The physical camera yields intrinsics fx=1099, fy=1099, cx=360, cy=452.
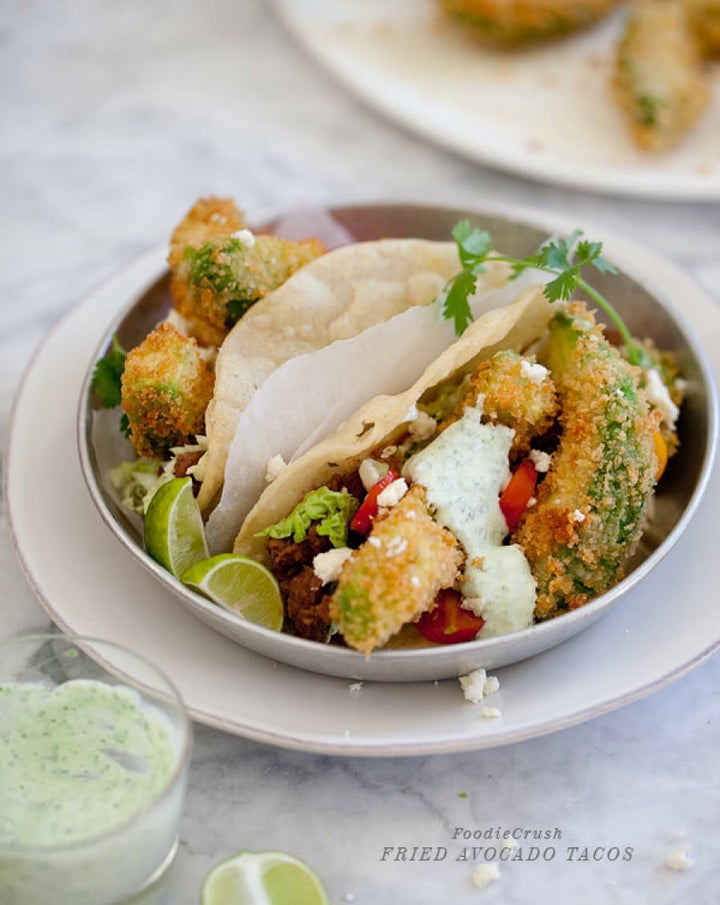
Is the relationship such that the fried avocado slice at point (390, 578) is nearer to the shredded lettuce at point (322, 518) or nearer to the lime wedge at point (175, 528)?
the shredded lettuce at point (322, 518)

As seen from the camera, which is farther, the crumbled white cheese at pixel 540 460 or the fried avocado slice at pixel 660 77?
the fried avocado slice at pixel 660 77

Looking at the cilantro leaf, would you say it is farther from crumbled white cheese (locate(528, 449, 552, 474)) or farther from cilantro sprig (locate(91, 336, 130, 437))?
crumbled white cheese (locate(528, 449, 552, 474))

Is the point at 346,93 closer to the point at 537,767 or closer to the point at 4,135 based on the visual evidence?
the point at 4,135

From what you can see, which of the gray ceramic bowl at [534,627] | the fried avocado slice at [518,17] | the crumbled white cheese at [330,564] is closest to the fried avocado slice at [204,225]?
the gray ceramic bowl at [534,627]

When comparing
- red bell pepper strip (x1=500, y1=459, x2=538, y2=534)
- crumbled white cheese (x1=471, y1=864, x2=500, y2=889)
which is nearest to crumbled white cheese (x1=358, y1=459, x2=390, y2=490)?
red bell pepper strip (x1=500, y1=459, x2=538, y2=534)

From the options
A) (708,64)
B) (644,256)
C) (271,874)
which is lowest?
→ (271,874)

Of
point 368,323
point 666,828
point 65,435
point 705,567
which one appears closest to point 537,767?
point 666,828
